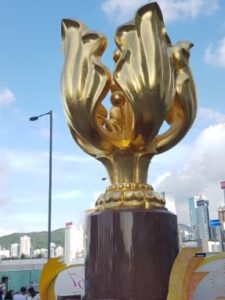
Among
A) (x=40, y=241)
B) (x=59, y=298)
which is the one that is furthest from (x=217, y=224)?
(x=40, y=241)

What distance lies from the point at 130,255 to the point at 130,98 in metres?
1.61

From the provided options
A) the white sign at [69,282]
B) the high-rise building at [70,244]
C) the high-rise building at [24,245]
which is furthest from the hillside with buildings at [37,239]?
the white sign at [69,282]

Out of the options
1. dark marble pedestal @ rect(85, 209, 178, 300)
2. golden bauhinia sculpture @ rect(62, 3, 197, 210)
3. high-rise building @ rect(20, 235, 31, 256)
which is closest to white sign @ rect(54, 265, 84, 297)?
dark marble pedestal @ rect(85, 209, 178, 300)

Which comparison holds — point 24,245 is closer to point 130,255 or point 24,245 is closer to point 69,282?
point 69,282

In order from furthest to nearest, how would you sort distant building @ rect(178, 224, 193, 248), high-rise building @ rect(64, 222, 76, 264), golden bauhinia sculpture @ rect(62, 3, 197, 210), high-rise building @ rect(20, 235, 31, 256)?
high-rise building @ rect(20, 235, 31, 256) → high-rise building @ rect(64, 222, 76, 264) → distant building @ rect(178, 224, 193, 248) → golden bauhinia sculpture @ rect(62, 3, 197, 210)

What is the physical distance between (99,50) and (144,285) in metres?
2.63

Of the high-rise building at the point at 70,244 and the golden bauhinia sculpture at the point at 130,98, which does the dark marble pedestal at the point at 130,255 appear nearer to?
the golden bauhinia sculpture at the point at 130,98

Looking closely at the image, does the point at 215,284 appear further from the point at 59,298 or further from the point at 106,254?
the point at 59,298

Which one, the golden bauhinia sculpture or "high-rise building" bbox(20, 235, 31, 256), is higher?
"high-rise building" bbox(20, 235, 31, 256)

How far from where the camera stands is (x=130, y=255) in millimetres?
4129

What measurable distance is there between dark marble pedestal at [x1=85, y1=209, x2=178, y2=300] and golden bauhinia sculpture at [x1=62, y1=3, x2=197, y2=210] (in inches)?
7.2

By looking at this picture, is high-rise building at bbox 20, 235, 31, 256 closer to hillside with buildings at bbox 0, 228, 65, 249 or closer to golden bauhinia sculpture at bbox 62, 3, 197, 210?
hillside with buildings at bbox 0, 228, 65, 249

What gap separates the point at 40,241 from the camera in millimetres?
144125

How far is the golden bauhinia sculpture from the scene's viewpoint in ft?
14.6
